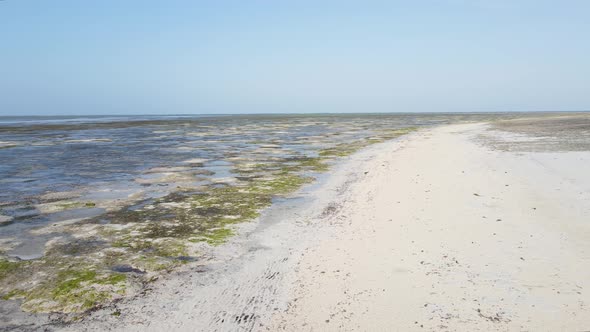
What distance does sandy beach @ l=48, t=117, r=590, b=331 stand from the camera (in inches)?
198

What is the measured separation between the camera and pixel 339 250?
7.48m

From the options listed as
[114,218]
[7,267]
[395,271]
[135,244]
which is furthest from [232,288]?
[114,218]

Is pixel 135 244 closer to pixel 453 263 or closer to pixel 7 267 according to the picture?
pixel 7 267

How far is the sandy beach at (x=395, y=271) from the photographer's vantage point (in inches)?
198

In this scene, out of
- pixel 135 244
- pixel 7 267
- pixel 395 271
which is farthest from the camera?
pixel 135 244

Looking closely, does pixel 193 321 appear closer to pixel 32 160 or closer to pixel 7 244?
pixel 7 244

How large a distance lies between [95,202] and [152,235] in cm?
449

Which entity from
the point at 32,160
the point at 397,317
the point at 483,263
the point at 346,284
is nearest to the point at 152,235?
the point at 346,284

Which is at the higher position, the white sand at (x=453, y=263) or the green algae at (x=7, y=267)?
the white sand at (x=453, y=263)

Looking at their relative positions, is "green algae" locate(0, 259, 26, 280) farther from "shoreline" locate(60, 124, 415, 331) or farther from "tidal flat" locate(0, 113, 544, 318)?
"shoreline" locate(60, 124, 415, 331)

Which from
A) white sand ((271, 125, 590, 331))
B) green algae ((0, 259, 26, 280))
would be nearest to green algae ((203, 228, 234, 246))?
white sand ((271, 125, 590, 331))

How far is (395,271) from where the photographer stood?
20.9 feet

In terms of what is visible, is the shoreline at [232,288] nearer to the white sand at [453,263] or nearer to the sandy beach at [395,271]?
the sandy beach at [395,271]

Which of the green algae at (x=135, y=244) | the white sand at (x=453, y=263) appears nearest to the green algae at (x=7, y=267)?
the green algae at (x=135, y=244)
